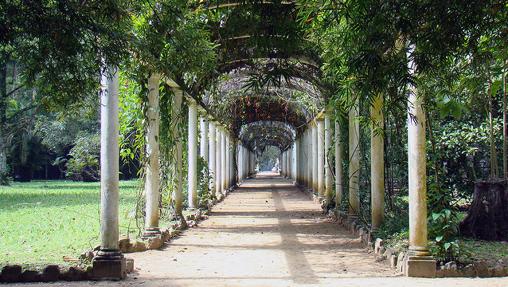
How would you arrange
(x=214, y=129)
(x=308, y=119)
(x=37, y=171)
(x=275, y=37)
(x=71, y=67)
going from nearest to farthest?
(x=275, y=37) < (x=71, y=67) < (x=214, y=129) < (x=308, y=119) < (x=37, y=171)

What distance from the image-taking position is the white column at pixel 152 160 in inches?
403

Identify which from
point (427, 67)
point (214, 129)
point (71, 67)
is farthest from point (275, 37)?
point (214, 129)

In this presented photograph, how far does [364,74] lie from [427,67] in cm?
43

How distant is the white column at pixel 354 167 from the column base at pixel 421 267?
5.73 metres

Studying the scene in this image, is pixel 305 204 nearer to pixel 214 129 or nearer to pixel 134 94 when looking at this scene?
pixel 214 129

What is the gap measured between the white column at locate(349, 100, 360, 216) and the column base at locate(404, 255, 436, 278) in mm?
5732

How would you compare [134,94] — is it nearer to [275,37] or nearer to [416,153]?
[416,153]

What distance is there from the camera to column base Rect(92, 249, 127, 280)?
22.9 feet

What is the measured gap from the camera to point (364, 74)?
3895 mm

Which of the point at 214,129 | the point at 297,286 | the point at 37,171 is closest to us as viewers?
the point at 297,286

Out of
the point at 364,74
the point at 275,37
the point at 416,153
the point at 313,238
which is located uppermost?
the point at 275,37

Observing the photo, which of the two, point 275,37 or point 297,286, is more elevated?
point 275,37

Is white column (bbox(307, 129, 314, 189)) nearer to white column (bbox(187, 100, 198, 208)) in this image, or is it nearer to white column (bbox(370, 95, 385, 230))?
white column (bbox(187, 100, 198, 208))

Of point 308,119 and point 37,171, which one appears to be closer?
point 308,119
